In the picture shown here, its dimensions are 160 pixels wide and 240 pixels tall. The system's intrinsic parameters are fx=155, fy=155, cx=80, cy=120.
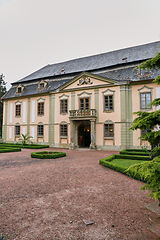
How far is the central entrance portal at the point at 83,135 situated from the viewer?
21672 mm

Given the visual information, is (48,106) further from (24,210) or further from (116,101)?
(24,210)

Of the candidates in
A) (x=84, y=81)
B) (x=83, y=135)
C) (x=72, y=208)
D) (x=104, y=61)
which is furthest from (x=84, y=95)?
(x=72, y=208)

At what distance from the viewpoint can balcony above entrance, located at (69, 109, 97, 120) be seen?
1898 centimetres

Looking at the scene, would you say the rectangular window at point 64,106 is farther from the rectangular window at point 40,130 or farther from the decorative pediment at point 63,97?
the rectangular window at point 40,130

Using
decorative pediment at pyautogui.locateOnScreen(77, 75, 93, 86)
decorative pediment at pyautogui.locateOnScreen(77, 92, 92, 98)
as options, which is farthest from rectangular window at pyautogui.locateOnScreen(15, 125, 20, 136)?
decorative pediment at pyautogui.locateOnScreen(77, 75, 93, 86)

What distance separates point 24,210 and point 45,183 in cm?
223

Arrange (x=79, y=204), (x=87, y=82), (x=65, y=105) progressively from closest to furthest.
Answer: (x=79, y=204)
(x=87, y=82)
(x=65, y=105)

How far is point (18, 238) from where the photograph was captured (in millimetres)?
3248

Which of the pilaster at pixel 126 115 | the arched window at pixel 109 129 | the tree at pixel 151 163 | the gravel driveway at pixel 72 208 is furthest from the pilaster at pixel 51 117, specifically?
the tree at pixel 151 163

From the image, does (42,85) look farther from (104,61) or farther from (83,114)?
(104,61)

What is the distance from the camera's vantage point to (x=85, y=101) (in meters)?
20.5

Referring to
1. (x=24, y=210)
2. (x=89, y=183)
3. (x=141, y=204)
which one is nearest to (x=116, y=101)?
(x=89, y=183)

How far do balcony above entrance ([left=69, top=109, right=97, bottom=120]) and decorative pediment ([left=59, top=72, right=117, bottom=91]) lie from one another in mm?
3339

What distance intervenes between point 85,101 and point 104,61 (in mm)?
7058
